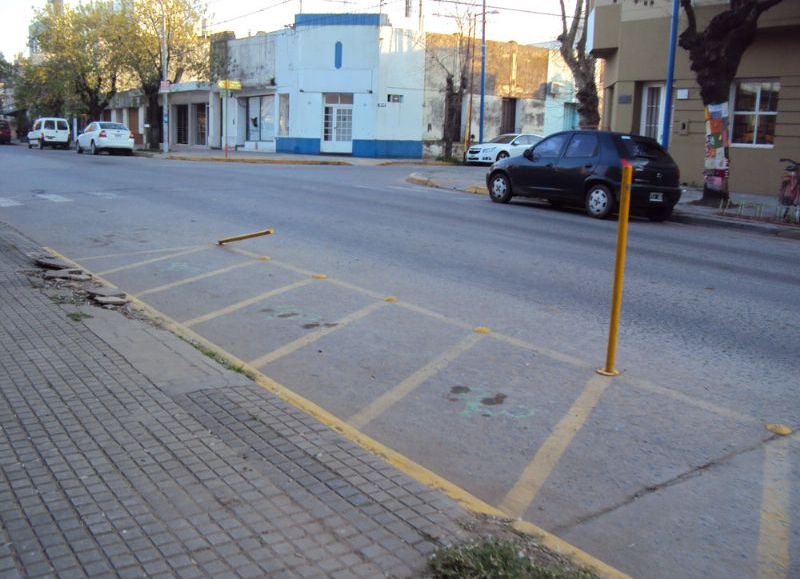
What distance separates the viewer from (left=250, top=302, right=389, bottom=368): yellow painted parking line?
645 centimetres

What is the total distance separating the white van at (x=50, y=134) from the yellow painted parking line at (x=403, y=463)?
139ft

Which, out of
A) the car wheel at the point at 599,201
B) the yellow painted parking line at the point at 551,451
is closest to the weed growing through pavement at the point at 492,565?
the yellow painted parking line at the point at 551,451

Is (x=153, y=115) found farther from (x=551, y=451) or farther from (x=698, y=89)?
(x=551, y=451)

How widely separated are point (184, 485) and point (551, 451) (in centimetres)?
217

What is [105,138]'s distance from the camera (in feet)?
120

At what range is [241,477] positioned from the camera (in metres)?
3.93

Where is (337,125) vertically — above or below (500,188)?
above

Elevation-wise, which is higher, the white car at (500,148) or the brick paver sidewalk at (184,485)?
the white car at (500,148)

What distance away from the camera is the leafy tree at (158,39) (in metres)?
42.8

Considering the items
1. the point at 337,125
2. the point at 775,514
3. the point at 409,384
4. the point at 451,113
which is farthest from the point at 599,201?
the point at 451,113

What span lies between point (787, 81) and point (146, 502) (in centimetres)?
2021

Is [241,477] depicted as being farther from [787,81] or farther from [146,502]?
[787,81]

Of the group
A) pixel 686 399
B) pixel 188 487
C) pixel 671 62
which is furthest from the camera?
pixel 671 62

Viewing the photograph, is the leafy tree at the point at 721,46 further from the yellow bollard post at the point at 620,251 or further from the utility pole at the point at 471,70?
the utility pole at the point at 471,70
